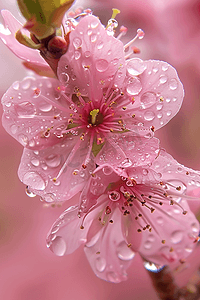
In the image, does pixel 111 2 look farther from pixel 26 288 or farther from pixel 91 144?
pixel 26 288

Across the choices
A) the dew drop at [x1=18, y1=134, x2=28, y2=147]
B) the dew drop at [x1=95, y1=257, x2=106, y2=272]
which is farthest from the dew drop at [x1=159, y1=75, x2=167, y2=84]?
the dew drop at [x1=95, y1=257, x2=106, y2=272]

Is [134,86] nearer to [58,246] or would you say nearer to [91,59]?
[91,59]

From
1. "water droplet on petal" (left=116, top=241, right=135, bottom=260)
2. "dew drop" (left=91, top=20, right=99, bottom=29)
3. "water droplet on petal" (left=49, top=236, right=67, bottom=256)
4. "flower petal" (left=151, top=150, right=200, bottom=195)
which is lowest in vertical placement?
"water droplet on petal" (left=116, top=241, right=135, bottom=260)

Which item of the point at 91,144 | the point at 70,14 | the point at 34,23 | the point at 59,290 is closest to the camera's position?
the point at 34,23

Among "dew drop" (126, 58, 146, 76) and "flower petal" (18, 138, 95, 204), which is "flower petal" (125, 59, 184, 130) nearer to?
"dew drop" (126, 58, 146, 76)

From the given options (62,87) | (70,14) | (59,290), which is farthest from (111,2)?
(59,290)
